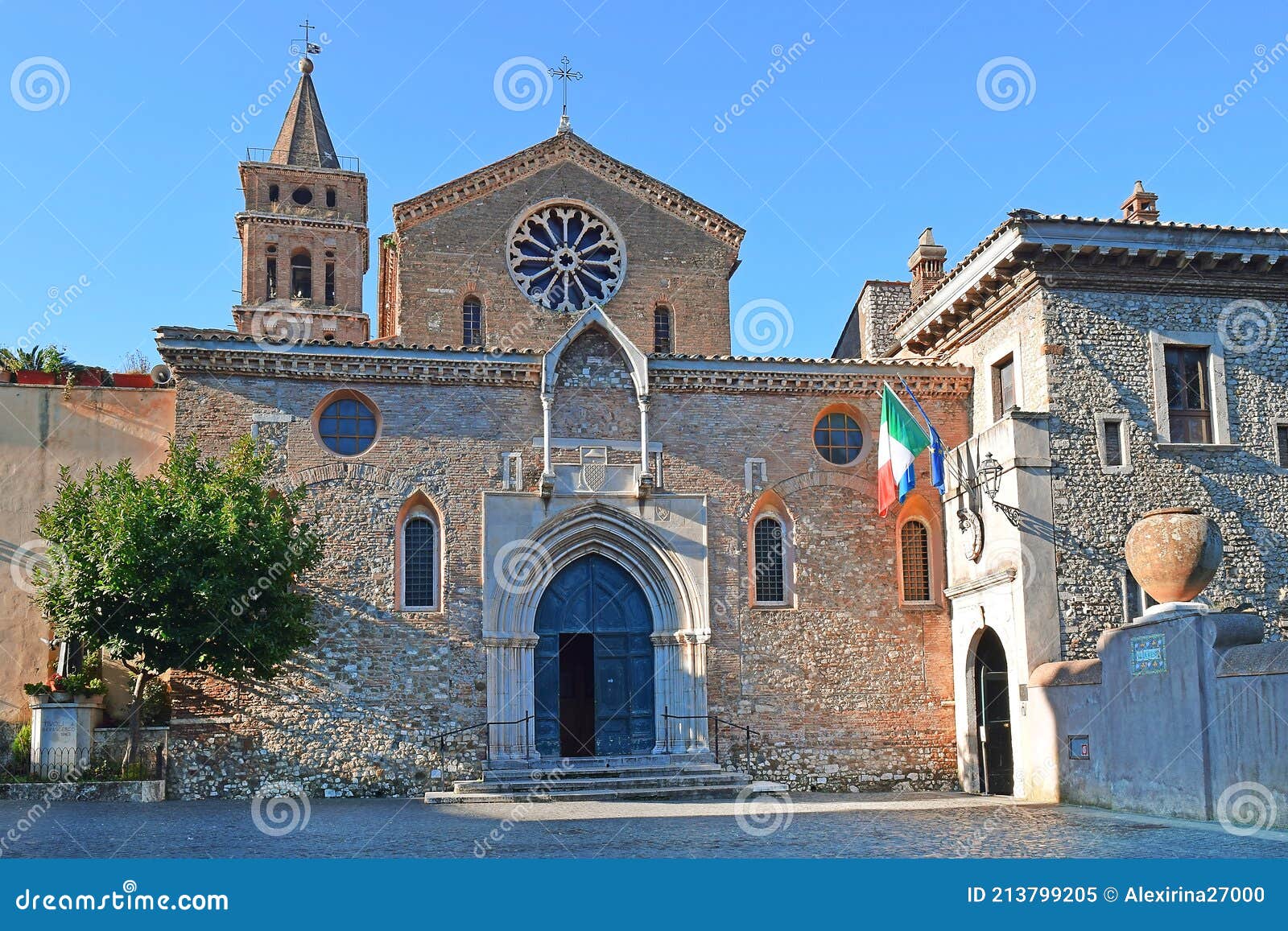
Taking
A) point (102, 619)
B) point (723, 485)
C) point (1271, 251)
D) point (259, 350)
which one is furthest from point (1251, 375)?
point (102, 619)

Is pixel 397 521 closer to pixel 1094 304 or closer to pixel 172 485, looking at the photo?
pixel 172 485

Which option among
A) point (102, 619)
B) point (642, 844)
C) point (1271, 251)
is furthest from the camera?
point (1271, 251)

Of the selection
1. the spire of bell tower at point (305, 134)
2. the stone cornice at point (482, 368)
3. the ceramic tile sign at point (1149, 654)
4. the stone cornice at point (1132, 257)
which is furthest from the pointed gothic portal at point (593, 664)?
the spire of bell tower at point (305, 134)

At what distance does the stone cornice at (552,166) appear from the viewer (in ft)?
93.5

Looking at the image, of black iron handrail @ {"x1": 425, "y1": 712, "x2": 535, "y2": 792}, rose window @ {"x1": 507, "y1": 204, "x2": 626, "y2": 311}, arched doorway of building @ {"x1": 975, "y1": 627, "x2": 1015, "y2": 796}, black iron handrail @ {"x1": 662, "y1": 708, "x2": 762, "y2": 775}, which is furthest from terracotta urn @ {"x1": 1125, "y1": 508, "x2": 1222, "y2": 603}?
rose window @ {"x1": 507, "y1": 204, "x2": 626, "y2": 311}

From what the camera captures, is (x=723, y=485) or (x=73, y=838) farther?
(x=723, y=485)

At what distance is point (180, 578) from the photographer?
19.3 meters

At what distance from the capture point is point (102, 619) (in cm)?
1944

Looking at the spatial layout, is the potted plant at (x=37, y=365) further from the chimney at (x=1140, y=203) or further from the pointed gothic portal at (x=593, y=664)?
the chimney at (x=1140, y=203)

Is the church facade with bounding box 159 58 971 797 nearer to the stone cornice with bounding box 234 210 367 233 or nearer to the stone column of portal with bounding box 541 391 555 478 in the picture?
the stone column of portal with bounding box 541 391 555 478

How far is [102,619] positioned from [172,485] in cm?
225

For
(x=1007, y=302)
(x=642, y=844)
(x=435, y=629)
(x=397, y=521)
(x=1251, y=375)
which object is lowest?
(x=642, y=844)

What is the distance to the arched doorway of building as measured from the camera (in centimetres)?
2142

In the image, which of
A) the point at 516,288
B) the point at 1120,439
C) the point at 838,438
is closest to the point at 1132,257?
the point at 1120,439
